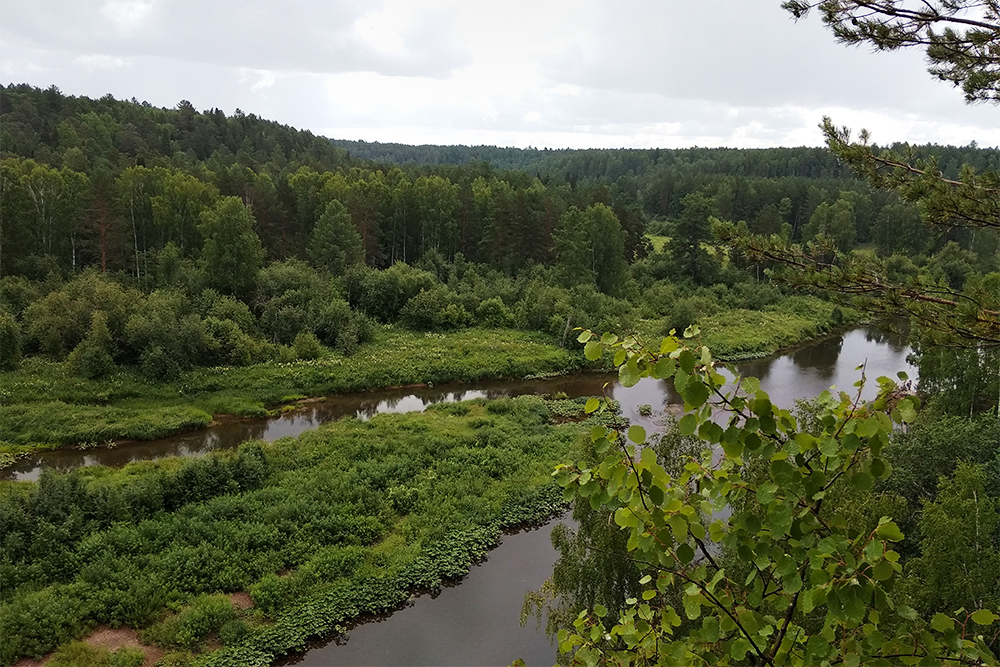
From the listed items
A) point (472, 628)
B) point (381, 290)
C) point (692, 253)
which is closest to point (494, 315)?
point (381, 290)

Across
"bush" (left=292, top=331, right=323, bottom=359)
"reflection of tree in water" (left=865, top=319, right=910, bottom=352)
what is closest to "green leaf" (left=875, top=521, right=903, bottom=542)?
"bush" (left=292, top=331, right=323, bottom=359)

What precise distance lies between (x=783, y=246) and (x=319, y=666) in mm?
11259

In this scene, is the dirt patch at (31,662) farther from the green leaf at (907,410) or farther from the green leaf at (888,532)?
the green leaf at (907,410)

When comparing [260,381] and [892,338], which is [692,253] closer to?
[892,338]

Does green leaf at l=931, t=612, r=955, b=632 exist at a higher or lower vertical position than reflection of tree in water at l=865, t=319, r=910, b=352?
higher

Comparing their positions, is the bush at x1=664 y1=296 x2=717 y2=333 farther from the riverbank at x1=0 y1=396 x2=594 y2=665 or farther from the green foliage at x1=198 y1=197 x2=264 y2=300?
the green foliage at x1=198 y1=197 x2=264 y2=300

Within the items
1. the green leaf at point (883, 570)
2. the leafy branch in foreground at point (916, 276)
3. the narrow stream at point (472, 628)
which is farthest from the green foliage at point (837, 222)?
the green leaf at point (883, 570)

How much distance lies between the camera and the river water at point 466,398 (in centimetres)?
1249

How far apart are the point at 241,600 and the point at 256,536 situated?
6.04 feet

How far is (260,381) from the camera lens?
2700cm

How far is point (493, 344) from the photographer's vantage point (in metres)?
33.8

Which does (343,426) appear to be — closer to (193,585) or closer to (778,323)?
(193,585)

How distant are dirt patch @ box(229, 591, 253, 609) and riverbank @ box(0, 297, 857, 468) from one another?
432 inches

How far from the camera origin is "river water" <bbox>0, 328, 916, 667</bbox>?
12492 mm
